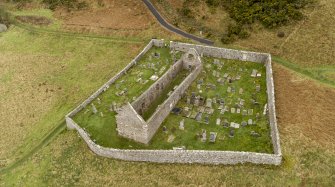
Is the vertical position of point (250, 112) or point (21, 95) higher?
point (250, 112)

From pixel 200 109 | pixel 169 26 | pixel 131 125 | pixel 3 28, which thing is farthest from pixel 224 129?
pixel 3 28

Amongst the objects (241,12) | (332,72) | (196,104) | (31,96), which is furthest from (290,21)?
(31,96)

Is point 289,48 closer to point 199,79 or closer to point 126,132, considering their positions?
point 199,79

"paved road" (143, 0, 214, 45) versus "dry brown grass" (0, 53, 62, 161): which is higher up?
"paved road" (143, 0, 214, 45)

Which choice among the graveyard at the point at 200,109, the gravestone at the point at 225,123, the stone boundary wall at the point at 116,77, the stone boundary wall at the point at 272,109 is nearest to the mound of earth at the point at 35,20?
the stone boundary wall at the point at 116,77

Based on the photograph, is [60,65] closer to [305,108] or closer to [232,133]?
[232,133]

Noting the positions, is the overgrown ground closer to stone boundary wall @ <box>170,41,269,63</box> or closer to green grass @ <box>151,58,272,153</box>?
green grass @ <box>151,58,272,153</box>

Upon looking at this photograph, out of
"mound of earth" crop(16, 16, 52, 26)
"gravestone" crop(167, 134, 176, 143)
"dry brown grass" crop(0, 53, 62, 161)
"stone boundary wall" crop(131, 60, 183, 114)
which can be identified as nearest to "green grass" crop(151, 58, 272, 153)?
"gravestone" crop(167, 134, 176, 143)
